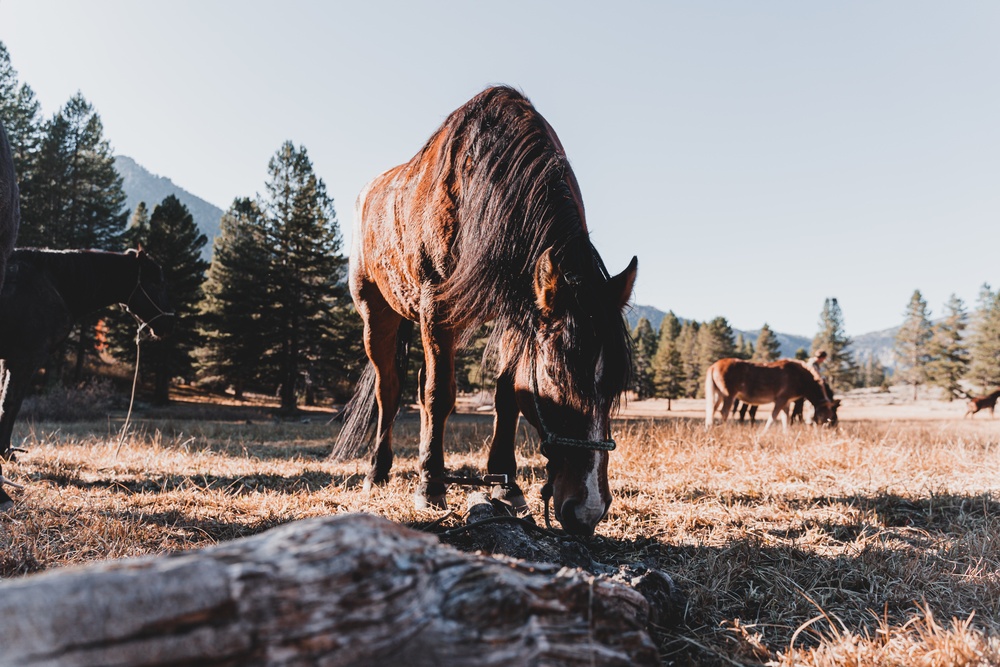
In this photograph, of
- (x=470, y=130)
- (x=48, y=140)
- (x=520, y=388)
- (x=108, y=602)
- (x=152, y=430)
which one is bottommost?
(x=152, y=430)

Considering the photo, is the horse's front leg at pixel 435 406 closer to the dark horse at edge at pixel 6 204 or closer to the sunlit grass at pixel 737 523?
the sunlit grass at pixel 737 523

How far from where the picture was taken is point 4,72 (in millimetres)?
22219

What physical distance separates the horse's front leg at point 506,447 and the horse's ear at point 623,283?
1322 mm

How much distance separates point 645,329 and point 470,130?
7265 centimetres

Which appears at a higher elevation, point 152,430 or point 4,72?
point 4,72

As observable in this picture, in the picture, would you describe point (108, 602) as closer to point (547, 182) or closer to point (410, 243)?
point (547, 182)

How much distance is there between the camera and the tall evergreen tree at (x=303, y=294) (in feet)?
78.2

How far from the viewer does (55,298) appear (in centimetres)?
570

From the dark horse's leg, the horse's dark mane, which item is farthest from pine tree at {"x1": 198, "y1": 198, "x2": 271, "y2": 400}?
the dark horse's leg

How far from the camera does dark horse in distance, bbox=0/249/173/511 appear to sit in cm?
509

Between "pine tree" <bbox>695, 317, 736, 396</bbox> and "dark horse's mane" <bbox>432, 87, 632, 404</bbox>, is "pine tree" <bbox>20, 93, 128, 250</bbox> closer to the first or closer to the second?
"dark horse's mane" <bbox>432, 87, 632, 404</bbox>

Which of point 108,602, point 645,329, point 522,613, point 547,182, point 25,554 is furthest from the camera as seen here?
point 645,329

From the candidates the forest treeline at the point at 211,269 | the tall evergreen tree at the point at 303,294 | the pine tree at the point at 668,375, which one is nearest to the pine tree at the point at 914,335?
the pine tree at the point at 668,375

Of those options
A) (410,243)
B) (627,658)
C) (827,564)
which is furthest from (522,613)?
(410,243)
